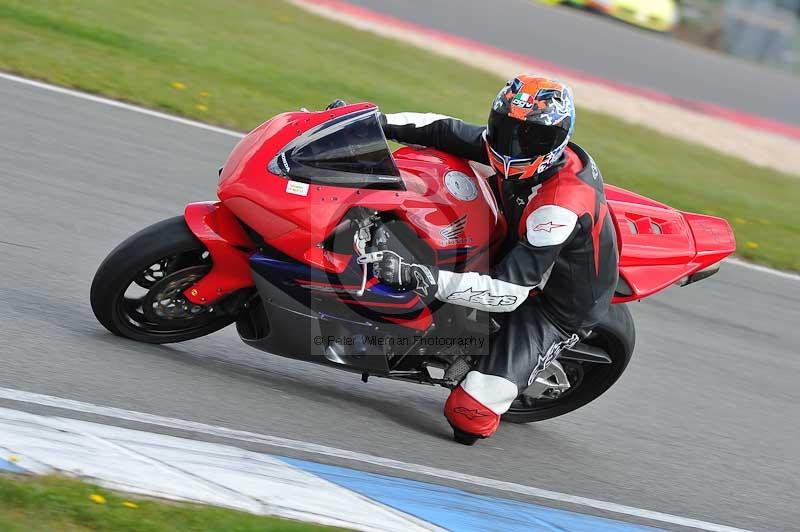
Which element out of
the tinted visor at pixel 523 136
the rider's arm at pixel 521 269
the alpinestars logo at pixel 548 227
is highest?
the tinted visor at pixel 523 136

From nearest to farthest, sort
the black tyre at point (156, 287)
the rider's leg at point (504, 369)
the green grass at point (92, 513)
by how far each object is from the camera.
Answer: the green grass at point (92, 513), the black tyre at point (156, 287), the rider's leg at point (504, 369)

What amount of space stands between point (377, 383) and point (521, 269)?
1325mm

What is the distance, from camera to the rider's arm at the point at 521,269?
4.33 m

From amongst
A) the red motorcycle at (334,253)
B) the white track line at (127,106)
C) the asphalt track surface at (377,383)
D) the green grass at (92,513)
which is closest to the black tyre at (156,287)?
the red motorcycle at (334,253)

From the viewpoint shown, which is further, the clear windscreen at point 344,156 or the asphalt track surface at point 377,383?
the asphalt track surface at point 377,383

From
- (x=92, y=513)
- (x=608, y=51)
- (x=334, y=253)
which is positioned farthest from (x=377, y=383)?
(x=608, y=51)

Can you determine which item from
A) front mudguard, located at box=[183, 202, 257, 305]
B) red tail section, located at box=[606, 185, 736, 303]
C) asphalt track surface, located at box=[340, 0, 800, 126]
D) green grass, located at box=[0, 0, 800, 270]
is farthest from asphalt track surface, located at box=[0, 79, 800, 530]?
asphalt track surface, located at box=[340, 0, 800, 126]

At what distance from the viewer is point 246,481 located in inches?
154

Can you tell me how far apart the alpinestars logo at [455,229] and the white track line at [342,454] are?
3.26 ft

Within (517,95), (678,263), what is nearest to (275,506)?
(517,95)

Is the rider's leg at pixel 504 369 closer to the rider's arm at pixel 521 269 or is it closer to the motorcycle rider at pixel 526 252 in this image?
the motorcycle rider at pixel 526 252

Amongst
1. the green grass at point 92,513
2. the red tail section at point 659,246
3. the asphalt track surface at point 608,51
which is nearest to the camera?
the green grass at point 92,513

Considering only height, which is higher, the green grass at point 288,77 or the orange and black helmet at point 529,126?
the orange and black helmet at point 529,126

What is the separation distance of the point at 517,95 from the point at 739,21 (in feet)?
59.6
